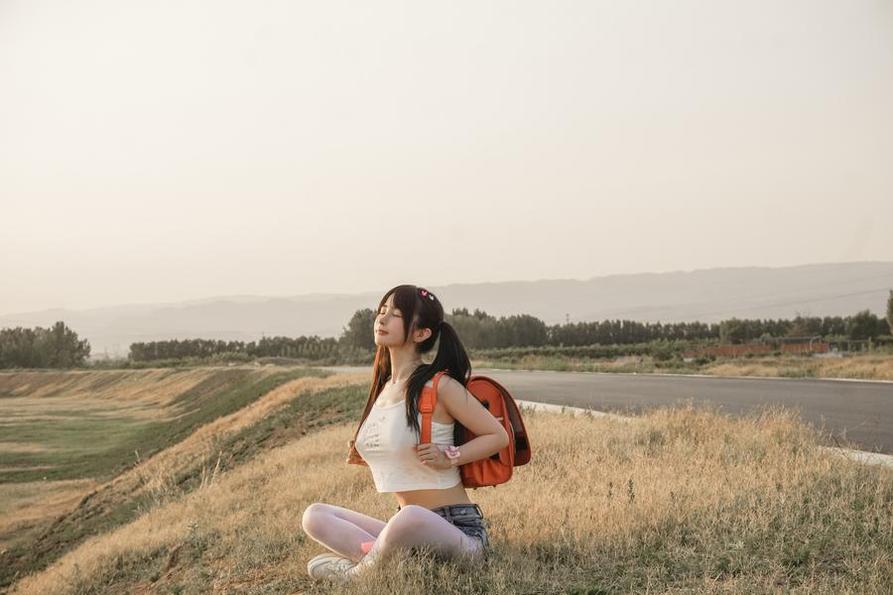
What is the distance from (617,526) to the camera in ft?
20.4

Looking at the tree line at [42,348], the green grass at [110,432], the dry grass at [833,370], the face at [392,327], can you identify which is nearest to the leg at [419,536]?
the face at [392,327]

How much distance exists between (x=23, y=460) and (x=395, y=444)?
32.8m

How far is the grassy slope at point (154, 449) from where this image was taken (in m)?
18.6

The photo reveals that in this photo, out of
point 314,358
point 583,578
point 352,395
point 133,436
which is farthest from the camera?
point 314,358

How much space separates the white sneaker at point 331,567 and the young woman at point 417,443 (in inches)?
0.9

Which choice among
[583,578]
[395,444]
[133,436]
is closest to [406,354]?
[395,444]

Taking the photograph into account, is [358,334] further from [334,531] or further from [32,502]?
[334,531]

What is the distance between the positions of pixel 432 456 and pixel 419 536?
47 cm

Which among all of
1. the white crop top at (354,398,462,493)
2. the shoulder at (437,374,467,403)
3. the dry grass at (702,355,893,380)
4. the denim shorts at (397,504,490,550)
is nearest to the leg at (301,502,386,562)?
the white crop top at (354,398,462,493)

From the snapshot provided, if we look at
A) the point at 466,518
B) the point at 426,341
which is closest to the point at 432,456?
the point at 466,518

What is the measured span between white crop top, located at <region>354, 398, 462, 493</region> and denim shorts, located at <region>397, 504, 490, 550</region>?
160 millimetres

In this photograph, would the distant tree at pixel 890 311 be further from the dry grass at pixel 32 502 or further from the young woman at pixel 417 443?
the young woman at pixel 417 443

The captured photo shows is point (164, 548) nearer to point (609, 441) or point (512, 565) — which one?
point (609, 441)

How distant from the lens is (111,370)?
78.1 meters
